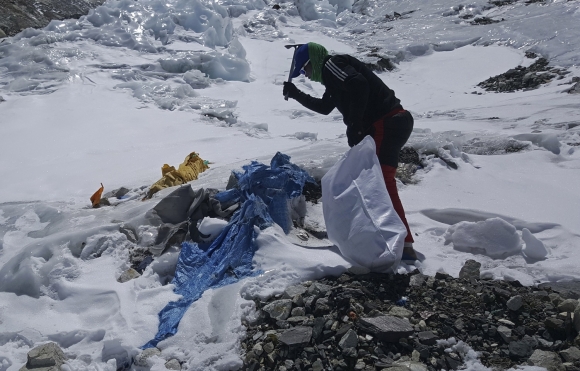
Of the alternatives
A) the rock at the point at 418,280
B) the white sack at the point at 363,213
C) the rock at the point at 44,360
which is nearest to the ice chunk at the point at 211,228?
the white sack at the point at 363,213

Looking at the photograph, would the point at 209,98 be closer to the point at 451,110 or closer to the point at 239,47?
the point at 239,47

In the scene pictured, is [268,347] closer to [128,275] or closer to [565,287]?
[128,275]

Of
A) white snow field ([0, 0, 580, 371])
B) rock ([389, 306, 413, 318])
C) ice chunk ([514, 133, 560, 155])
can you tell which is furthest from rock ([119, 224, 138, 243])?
ice chunk ([514, 133, 560, 155])

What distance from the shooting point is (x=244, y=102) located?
26.8ft

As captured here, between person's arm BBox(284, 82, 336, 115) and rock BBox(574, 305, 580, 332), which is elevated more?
person's arm BBox(284, 82, 336, 115)

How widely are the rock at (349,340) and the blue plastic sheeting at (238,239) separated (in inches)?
31.5

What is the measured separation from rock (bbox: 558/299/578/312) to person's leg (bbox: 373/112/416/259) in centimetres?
97

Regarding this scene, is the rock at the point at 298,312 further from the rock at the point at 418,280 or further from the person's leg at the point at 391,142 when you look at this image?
the person's leg at the point at 391,142

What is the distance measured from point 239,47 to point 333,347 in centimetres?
835

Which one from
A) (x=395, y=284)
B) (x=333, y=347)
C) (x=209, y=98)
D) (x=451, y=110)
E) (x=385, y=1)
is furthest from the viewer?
(x=385, y=1)

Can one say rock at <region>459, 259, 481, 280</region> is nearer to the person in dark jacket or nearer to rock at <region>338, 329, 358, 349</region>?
the person in dark jacket

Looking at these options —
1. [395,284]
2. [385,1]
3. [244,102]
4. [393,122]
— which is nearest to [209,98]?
[244,102]

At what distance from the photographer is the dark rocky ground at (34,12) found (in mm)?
10105

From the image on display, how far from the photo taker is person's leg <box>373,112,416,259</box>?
10.3 feet
